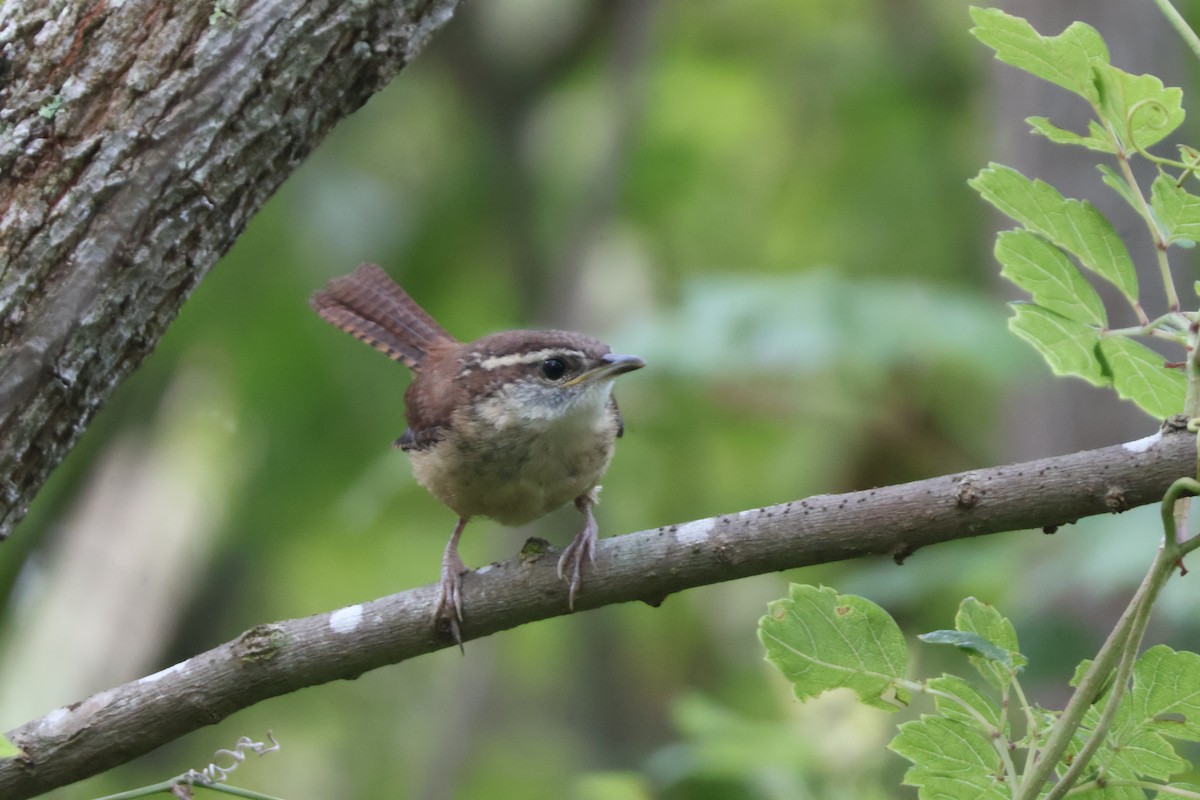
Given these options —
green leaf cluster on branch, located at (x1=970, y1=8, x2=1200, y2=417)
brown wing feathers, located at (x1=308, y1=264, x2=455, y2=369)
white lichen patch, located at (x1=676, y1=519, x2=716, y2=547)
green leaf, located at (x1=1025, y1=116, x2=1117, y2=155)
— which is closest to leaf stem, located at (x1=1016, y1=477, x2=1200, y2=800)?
green leaf cluster on branch, located at (x1=970, y1=8, x2=1200, y2=417)

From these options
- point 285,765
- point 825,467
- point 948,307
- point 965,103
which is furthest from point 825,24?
point 285,765

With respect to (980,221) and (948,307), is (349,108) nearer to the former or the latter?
(948,307)

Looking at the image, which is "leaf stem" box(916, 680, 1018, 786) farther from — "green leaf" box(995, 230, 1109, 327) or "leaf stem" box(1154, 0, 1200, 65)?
"leaf stem" box(1154, 0, 1200, 65)

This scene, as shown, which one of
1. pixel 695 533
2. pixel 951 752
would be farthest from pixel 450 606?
pixel 951 752

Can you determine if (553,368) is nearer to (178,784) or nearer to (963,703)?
(178,784)

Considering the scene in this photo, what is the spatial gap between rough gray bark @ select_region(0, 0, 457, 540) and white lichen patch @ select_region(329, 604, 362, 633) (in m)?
0.67

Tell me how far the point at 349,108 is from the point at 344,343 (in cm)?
424

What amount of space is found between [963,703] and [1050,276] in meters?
0.69

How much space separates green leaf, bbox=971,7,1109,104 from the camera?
6.48 ft

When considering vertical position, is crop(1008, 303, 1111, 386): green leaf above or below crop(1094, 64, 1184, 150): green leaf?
below

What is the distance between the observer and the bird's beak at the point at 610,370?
12.9 feet

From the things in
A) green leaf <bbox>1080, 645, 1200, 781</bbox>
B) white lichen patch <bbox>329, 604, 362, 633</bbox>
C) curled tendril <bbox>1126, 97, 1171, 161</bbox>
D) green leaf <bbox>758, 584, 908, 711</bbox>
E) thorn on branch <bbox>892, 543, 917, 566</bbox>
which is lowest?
green leaf <bbox>1080, 645, 1200, 781</bbox>

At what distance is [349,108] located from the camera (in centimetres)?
281

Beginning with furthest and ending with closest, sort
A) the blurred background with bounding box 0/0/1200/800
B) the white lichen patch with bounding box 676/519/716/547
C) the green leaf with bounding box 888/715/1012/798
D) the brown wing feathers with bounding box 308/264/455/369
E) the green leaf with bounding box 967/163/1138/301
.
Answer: the blurred background with bounding box 0/0/1200/800 < the brown wing feathers with bounding box 308/264/455/369 < the white lichen patch with bounding box 676/519/716/547 < the green leaf with bounding box 967/163/1138/301 < the green leaf with bounding box 888/715/1012/798
